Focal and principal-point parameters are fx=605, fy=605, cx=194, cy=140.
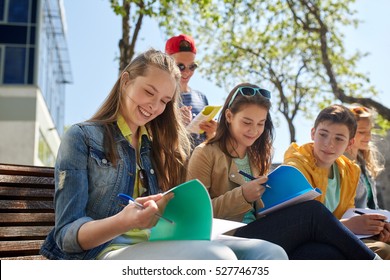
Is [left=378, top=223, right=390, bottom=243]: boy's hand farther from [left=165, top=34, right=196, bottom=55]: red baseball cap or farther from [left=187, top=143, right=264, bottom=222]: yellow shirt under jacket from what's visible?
[left=165, top=34, right=196, bottom=55]: red baseball cap

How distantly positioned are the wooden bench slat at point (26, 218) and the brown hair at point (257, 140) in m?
1.06

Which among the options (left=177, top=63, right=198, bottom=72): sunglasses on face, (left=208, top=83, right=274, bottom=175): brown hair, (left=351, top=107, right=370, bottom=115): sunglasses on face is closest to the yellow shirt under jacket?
(left=208, top=83, right=274, bottom=175): brown hair

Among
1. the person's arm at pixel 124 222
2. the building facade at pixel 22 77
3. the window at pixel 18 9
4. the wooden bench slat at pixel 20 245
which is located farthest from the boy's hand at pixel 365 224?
the window at pixel 18 9

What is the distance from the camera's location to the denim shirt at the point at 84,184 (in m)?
2.02

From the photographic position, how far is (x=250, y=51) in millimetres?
16172

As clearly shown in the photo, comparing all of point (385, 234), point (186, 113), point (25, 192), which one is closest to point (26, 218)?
point (25, 192)

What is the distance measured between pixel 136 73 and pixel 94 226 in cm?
68

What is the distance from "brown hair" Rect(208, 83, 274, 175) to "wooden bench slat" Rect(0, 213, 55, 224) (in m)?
1.06

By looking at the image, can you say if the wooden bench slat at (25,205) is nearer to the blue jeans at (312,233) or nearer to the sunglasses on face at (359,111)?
the blue jeans at (312,233)

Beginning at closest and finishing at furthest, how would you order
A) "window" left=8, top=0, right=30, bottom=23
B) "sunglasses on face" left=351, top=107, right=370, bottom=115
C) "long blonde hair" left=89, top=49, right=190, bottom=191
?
"long blonde hair" left=89, top=49, right=190, bottom=191, "sunglasses on face" left=351, top=107, right=370, bottom=115, "window" left=8, top=0, right=30, bottom=23

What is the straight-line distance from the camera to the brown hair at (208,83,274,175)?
10.4 feet

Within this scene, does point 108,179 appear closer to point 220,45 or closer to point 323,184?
point 323,184

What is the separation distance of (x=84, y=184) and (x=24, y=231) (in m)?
1.35
